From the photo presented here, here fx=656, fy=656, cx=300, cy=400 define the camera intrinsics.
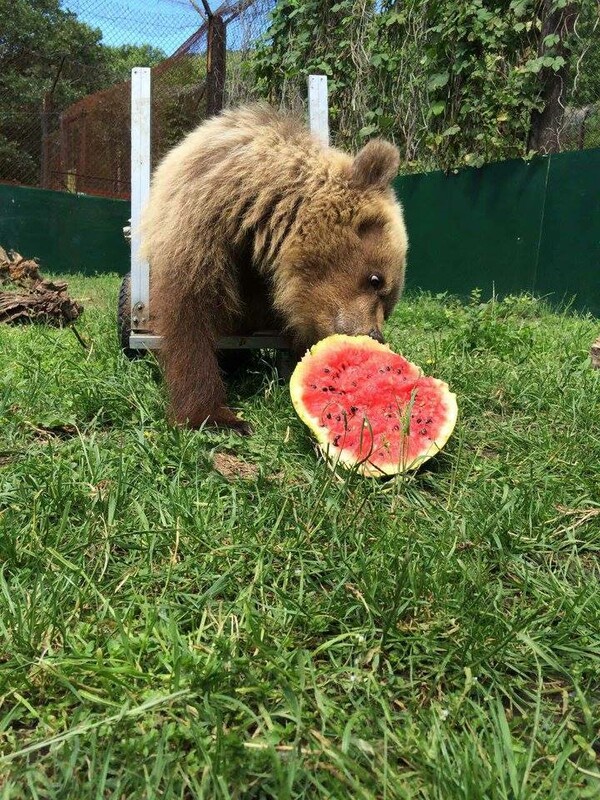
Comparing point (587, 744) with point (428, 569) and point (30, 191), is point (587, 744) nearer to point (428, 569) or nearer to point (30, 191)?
point (428, 569)

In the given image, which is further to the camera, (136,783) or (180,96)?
(180,96)

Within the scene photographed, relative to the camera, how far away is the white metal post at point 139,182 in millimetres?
4102

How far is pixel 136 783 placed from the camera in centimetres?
127

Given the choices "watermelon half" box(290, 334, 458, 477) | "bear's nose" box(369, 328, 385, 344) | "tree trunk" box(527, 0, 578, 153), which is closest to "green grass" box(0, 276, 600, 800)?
"watermelon half" box(290, 334, 458, 477)

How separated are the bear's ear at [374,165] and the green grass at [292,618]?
1445 mm

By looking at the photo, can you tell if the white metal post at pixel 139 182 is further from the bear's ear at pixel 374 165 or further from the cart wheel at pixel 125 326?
the bear's ear at pixel 374 165

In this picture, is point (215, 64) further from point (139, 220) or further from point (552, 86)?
point (139, 220)

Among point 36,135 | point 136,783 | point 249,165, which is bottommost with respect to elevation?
point 136,783

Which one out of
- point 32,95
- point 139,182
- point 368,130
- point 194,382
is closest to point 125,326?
point 139,182

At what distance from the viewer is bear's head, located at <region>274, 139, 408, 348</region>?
336 centimetres

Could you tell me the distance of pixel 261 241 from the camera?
3.30 meters

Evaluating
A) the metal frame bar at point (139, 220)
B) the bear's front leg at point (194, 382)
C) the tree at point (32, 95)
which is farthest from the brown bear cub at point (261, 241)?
the tree at point (32, 95)

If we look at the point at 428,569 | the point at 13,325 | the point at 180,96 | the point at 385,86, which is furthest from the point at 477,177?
the point at 428,569

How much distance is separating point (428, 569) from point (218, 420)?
1573mm
